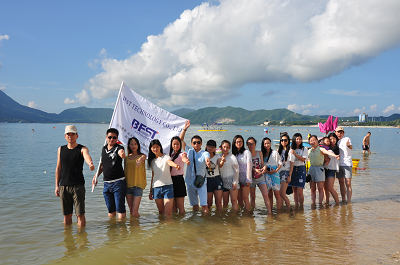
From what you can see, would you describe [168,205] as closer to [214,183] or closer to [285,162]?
[214,183]

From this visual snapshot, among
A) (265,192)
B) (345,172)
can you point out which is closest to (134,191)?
(265,192)

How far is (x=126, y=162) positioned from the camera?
239 inches

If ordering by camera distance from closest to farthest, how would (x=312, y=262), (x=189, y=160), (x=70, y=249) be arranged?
(x=312, y=262), (x=70, y=249), (x=189, y=160)

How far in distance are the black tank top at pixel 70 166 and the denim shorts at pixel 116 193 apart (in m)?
0.73

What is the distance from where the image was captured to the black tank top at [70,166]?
204 inches

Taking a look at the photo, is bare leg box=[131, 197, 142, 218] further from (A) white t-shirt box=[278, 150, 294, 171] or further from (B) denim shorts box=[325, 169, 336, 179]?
(B) denim shorts box=[325, 169, 336, 179]

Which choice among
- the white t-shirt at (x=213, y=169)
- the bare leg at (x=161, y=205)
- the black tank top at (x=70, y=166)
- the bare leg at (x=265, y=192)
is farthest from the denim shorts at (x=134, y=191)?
the bare leg at (x=265, y=192)

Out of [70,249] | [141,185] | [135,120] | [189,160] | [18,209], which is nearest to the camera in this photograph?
[70,249]

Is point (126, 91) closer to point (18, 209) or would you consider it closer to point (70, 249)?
point (70, 249)

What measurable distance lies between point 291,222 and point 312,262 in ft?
7.46

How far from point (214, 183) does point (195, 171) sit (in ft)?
2.25

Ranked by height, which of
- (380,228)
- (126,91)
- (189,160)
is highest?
(126,91)

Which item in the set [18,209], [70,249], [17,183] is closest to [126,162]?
[70,249]

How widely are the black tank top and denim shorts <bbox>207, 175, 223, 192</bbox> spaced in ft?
10.3
